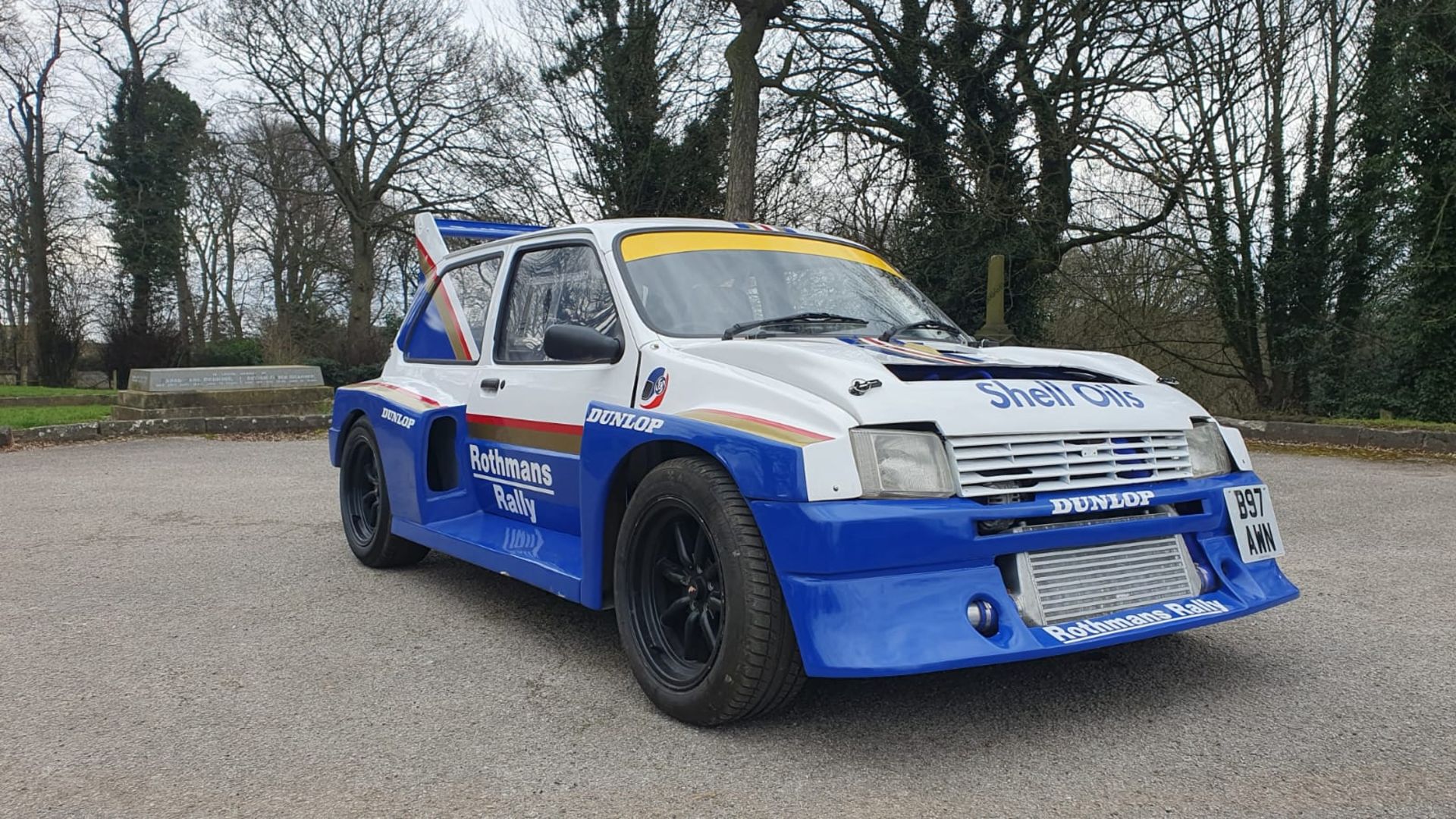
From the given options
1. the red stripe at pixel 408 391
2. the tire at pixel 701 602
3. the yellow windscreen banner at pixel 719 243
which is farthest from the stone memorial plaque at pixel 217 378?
the tire at pixel 701 602

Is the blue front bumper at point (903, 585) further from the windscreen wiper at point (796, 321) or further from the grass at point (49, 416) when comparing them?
the grass at point (49, 416)

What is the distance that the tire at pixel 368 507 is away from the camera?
18.0 feet

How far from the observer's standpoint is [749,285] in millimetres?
4277

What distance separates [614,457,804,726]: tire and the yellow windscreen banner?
1.25 meters

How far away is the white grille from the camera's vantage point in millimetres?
3041

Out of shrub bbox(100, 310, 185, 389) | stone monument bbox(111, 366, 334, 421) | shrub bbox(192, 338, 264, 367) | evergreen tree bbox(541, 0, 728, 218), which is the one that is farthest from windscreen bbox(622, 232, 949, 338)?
shrub bbox(100, 310, 185, 389)

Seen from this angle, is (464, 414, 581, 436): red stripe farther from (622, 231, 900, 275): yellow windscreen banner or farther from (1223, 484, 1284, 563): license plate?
(1223, 484, 1284, 563): license plate

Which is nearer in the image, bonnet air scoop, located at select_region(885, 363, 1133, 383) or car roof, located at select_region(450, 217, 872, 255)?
bonnet air scoop, located at select_region(885, 363, 1133, 383)

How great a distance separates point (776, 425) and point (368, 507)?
354 centimetres

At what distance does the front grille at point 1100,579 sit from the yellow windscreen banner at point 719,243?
2.00 metres

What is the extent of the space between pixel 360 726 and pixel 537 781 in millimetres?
783

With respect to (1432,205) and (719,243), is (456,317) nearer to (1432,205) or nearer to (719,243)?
(719,243)

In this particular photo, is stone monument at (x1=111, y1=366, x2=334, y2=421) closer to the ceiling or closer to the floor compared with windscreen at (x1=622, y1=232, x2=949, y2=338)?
closer to the floor

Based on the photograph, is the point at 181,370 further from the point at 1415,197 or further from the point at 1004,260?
the point at 1415,197
